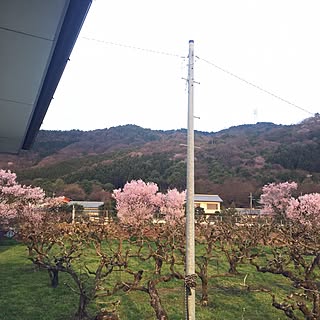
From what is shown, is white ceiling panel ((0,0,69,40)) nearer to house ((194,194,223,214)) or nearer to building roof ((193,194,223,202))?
house ((194,194,223,214))

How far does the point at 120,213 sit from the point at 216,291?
1086cm

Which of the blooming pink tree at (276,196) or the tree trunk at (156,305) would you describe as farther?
the blooming pink tree at (276,196)

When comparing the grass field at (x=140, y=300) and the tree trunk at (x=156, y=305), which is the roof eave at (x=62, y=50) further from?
the grass field at (x=140, y=300)

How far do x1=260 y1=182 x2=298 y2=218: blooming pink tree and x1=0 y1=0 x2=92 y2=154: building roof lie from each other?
19.8 metres

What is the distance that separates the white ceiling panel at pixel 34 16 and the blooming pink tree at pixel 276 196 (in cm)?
2033

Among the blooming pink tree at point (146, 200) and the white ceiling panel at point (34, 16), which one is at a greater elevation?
the white ceiling panel at point (34, 16)

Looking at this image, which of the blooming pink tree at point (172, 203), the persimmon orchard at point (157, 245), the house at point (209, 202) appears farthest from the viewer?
the house at point (209, 202)

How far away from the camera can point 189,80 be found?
3.50m

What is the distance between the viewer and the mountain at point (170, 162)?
25234 millimetres

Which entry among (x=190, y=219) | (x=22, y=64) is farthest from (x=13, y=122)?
(x=190, y=219)

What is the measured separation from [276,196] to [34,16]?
2187 centimetres

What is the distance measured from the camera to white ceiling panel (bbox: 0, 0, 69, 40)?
1.10m

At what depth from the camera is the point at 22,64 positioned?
155cm

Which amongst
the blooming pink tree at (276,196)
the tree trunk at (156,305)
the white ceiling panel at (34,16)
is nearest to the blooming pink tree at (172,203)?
the blooming pink tree at (276,196)
